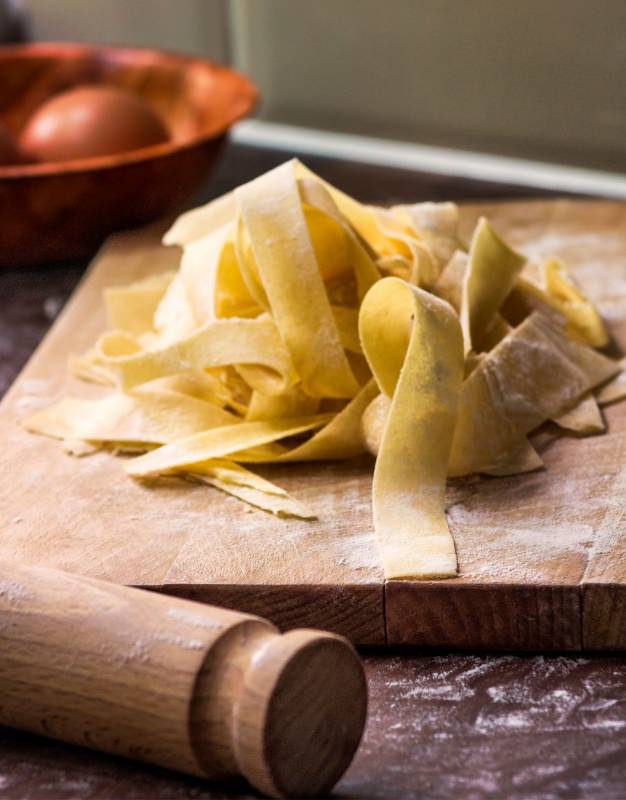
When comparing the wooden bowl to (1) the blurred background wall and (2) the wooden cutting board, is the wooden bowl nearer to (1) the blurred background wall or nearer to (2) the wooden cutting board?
(1) the blurred background wall

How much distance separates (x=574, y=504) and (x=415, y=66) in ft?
5.07

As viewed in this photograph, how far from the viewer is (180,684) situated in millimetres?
927

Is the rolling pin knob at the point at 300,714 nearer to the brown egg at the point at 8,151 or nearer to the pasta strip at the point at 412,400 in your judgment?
the pasta strip at the point at 412,400

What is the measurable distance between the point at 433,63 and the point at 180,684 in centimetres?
189

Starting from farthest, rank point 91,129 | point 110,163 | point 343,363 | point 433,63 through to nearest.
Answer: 1. point 433,63
2. point 91,129
3. point 110,163
4. point 343,363

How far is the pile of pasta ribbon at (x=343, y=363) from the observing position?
4.28 ft

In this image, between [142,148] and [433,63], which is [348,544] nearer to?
[142,148]

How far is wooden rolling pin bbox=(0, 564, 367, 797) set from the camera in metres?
0.90

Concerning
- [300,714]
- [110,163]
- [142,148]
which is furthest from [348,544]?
[142,148]

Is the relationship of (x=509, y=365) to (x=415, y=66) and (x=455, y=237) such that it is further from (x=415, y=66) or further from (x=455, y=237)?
(x=415, y=66)

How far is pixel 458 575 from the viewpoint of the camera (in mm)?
1146

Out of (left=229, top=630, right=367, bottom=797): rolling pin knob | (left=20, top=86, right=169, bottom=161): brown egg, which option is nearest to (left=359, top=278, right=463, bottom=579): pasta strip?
(left=229, top=630, right=367, bottom=797): rolling pin knob

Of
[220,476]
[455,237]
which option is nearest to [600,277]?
[455,237]

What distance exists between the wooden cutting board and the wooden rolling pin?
0.07m
